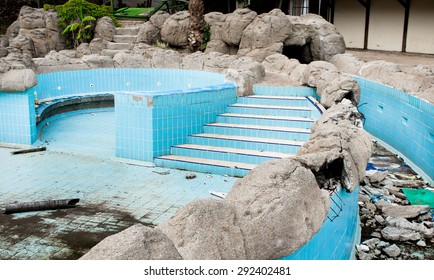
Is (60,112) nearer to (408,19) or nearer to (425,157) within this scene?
(425,157)

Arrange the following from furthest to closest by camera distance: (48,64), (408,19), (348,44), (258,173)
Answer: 1. (348,44)
2. (408,19)
3. (48,64)
4. (258,173)

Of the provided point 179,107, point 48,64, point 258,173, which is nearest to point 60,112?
point 48,64

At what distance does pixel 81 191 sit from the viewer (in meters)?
7.05

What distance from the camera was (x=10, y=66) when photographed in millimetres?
10031

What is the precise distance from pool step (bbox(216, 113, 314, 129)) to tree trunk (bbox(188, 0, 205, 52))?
7.63 metres

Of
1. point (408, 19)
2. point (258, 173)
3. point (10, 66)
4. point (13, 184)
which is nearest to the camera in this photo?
point (258, 173)

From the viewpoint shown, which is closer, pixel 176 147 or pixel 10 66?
pixel 176 147

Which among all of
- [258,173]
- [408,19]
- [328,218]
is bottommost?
[328,218]

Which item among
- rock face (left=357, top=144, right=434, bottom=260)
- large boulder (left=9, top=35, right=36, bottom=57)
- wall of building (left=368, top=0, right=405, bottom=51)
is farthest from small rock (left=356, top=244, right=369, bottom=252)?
wall of building (left=368, top=0, right=405, bottom=51)

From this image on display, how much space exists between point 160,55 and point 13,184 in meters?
7.77

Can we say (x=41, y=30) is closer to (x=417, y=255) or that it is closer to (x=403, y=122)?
(x=403, y=122)

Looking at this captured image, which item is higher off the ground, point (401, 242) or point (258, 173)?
point (258, 173)

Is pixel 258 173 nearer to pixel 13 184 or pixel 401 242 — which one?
pixel 401 242

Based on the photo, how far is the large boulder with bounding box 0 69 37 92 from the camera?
920 cm
